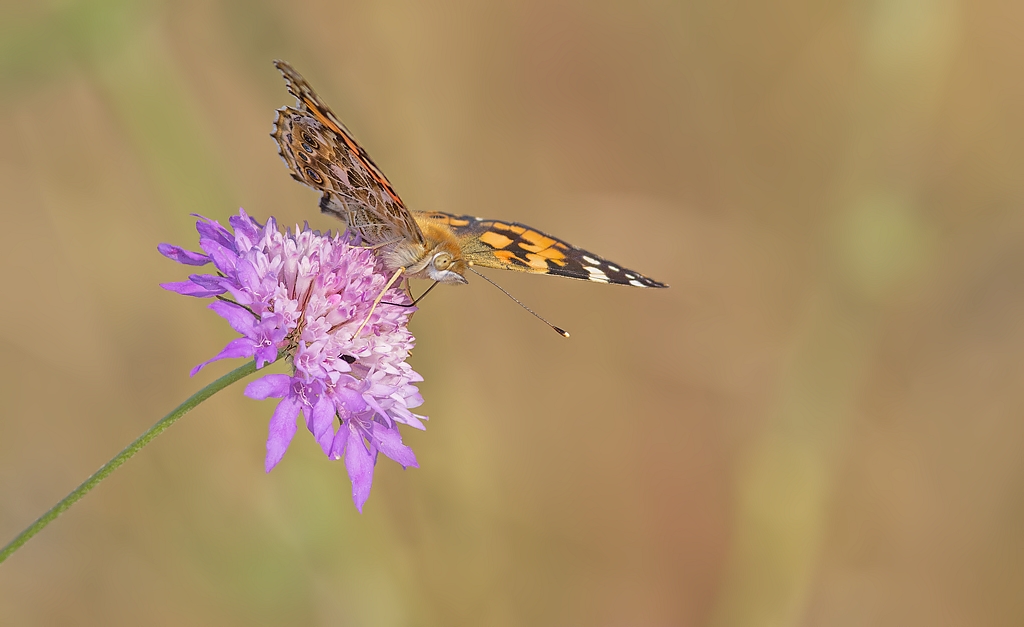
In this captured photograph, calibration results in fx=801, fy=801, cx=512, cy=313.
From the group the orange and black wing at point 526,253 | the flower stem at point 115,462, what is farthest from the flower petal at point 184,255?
the orange and black wing at point 526,253

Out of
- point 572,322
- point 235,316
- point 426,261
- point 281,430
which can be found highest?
point 572,322

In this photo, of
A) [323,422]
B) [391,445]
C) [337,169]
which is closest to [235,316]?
[323,422]

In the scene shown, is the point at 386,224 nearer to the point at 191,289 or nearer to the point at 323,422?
the point at 191,289

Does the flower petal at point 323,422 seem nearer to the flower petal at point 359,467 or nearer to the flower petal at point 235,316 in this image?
the flower petal at point 359,467

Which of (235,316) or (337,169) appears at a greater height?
(337,169)

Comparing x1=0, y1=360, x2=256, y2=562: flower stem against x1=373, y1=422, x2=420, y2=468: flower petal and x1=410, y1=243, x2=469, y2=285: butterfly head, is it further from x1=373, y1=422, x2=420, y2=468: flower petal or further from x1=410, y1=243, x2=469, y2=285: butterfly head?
x1=410, y1=243, x2=469, y2=285: butterfly head
